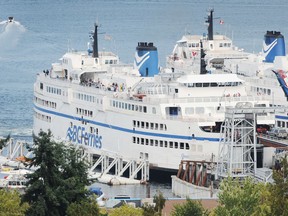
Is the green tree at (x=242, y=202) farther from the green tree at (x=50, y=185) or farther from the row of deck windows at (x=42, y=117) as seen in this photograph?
the row of deck windows at (x=42, y=117)

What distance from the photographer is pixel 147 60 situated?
72.5 meters

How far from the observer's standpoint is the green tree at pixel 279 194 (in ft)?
146

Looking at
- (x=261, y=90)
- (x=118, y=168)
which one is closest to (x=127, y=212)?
(x=118, y=168)

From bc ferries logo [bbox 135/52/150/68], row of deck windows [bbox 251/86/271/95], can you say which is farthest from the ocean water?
row of deck windows [bbox 251/86/271/95]

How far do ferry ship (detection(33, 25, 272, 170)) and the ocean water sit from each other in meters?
4.04

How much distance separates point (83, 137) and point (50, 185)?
25395 millimetres

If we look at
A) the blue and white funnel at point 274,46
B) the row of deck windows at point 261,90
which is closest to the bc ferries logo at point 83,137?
the row of deck windows at point 261,90

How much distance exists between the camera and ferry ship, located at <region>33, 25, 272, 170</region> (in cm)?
6500

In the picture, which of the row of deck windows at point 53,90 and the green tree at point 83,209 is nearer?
the green tree at point 83,209

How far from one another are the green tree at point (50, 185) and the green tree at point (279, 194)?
5.89m

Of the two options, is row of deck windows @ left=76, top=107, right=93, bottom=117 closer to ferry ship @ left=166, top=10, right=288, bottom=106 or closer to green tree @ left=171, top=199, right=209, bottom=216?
ferry ship @ left=166, top=10, right=288, bottom=106

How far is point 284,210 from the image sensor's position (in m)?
44.0

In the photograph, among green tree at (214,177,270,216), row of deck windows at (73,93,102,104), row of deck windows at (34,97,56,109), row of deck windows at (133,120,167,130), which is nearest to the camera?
green tree at (214,177,270,216)

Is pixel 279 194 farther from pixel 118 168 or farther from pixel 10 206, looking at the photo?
pixel 118 168
